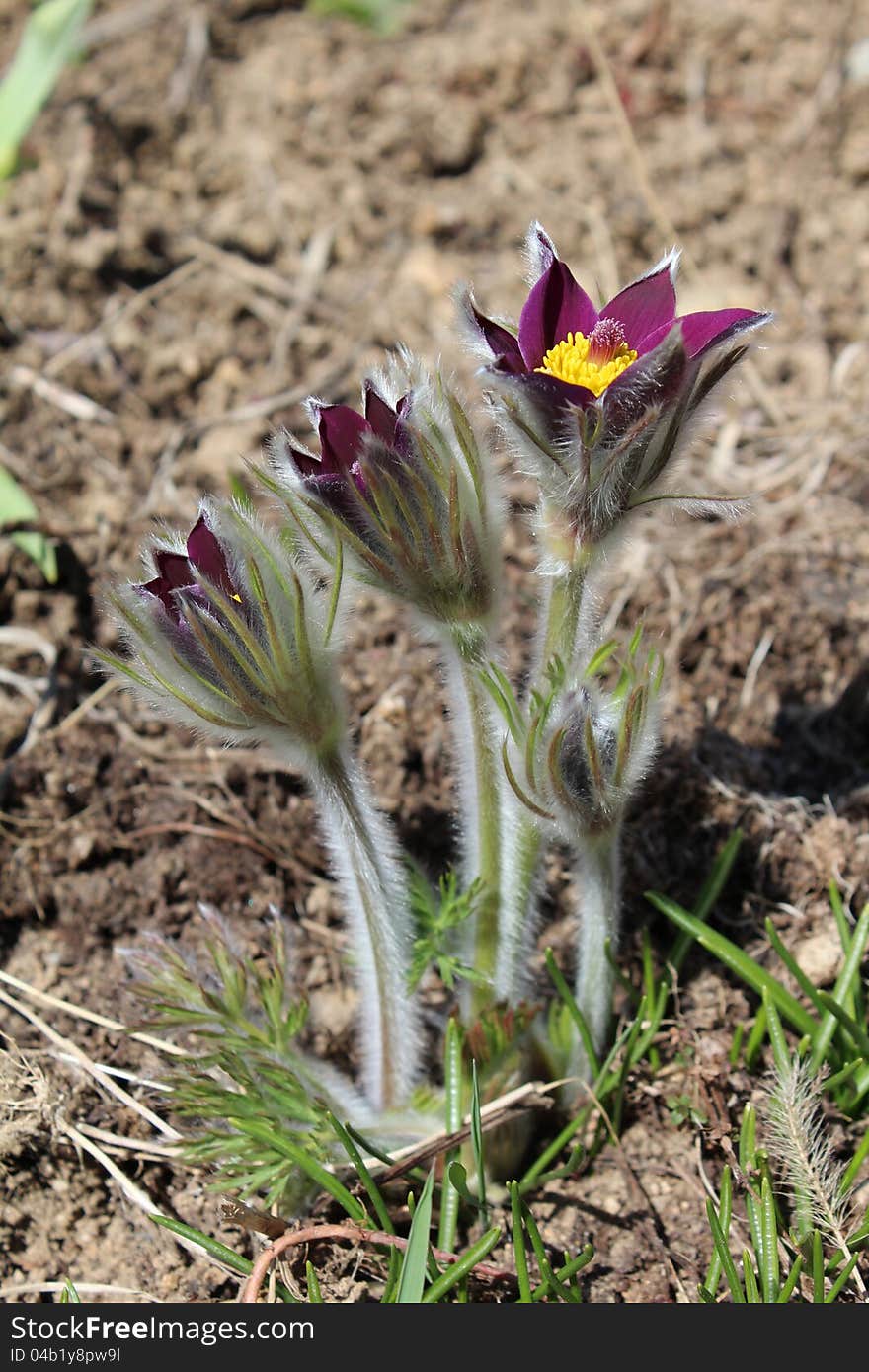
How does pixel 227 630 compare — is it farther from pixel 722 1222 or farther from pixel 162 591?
pixel 722 1222

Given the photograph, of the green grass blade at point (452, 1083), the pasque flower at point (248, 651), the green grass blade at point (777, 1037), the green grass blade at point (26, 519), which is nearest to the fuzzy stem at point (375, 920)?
the pasque flower at point (248, 651)

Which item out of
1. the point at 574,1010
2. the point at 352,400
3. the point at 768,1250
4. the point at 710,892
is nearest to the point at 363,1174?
the point at 574,1010

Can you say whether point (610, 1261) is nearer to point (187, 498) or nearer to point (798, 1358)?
point (798, 1358)

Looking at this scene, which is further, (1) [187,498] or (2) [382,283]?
(2) [382,283]

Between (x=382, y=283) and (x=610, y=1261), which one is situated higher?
(x=382, y=283)

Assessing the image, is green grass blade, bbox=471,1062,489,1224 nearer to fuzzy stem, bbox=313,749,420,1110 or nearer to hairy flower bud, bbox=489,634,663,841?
fuzzy stem, bbox=313,749,420,1110

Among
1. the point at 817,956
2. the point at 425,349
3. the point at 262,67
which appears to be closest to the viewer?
the point at 817,956

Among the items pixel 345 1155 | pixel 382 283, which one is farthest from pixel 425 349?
pixel 345 1155
